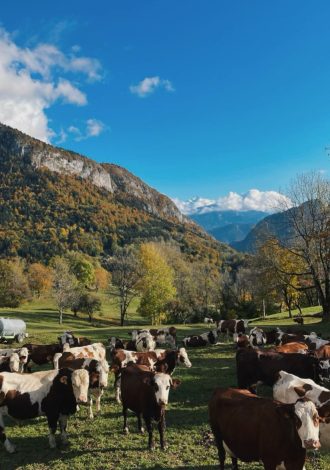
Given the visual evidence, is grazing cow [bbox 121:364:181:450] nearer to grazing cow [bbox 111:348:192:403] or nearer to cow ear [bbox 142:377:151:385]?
cow ear [bbox 142:377:151:385]

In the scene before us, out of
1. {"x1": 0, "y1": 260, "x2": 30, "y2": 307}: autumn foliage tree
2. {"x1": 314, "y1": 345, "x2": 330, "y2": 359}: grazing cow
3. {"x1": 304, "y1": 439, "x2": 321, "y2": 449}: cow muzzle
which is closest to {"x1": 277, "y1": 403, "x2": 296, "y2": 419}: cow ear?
{"x1": 304, "y1": 439, "x2": 321, "y2": 449}: cow muzzle

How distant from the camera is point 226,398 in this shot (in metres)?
8.96

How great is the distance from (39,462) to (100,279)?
4551 inches

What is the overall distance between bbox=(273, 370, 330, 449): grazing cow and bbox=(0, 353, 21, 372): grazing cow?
38.2ft

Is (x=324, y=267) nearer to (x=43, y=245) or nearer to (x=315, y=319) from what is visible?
(x=315, y=319)

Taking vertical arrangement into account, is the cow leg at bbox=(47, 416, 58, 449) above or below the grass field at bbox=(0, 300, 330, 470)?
above

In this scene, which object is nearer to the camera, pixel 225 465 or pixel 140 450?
pixel 225 465

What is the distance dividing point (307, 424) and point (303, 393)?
308 centimetres

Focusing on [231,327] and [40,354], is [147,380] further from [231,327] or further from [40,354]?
[231,327]

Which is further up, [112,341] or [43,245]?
[43,245]

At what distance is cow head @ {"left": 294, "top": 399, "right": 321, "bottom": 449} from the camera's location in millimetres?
7152

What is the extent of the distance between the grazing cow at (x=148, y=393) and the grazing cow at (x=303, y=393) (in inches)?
112

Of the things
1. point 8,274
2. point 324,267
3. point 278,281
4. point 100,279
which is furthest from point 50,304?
point 324,267

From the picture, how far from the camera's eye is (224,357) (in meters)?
25.9
